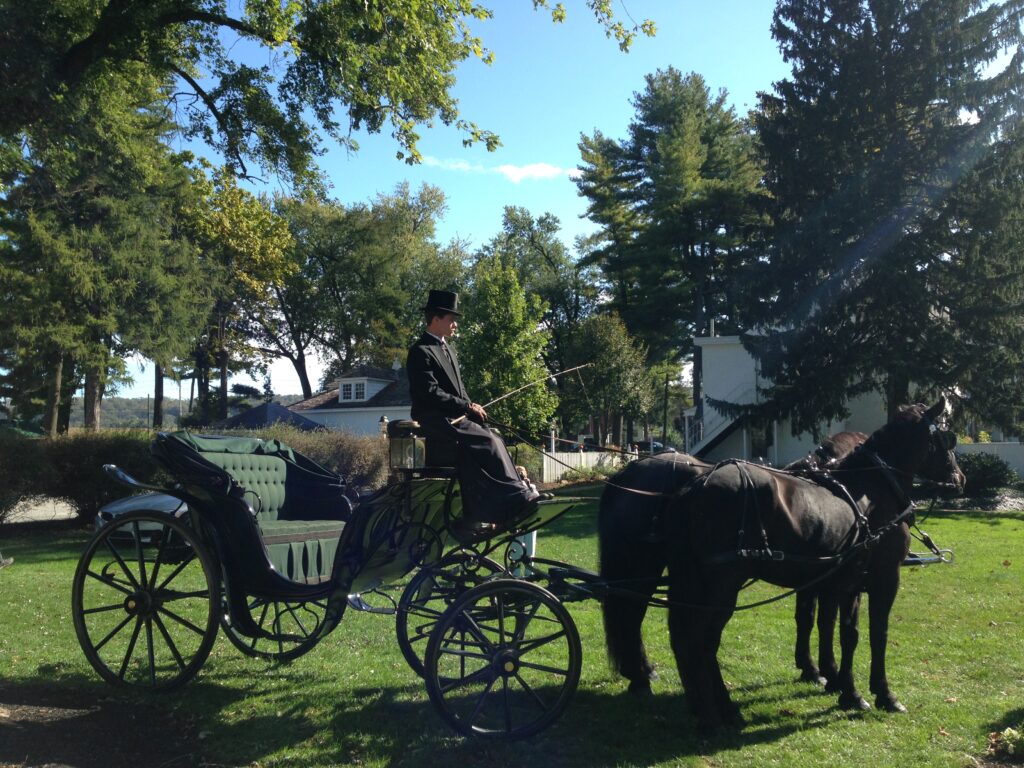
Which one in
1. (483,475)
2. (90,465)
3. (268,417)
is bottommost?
(90,465)

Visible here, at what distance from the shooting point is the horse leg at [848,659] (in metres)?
5.81

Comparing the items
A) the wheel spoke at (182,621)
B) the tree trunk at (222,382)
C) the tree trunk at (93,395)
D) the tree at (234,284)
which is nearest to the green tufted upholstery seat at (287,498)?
the wheel spoke at (182,621)

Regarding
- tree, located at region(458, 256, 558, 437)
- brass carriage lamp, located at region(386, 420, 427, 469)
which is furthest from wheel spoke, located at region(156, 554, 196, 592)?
tree, located at region(458, 256, 558, 437)

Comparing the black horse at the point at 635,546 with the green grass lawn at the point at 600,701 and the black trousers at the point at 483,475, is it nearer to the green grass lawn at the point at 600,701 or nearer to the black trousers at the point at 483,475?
the green grass lawn at the point at 600,701

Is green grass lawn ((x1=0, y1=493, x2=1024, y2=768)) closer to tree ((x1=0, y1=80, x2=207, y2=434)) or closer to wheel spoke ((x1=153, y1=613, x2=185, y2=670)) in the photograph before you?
wheel spoke ((x1=153, y1=613, x2=185, y2=670))

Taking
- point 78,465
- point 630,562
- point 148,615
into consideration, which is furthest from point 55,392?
point 630,562

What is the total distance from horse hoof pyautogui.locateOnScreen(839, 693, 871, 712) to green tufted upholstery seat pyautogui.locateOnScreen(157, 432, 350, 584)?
12.8 feet

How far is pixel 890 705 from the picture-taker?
18.8 feet

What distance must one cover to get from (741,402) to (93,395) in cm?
2521

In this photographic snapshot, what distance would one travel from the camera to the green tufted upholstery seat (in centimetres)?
627

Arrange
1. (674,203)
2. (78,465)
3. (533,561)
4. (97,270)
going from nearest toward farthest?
(533,561) → (78,465) → (97,270) → (674,203)

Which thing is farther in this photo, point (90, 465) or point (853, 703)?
Answer: point (90, 465)

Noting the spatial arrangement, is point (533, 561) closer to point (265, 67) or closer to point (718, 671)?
point (718, 671)

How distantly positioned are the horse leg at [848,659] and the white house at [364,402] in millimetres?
38591
